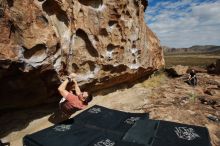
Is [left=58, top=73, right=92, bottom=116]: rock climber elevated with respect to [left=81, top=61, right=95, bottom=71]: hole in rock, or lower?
lower

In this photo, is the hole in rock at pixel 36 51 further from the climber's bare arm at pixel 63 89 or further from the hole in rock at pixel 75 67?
the hole in rock at pixel 75 67

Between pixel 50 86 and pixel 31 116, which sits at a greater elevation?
pixel 50 86

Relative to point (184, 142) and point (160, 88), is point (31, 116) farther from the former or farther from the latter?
point (160, 88)

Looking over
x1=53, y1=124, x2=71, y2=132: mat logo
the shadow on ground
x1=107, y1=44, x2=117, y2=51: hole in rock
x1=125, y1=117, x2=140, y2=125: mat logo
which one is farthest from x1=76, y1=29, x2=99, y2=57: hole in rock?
x1=53, y1=124, x2=71, y2=132: mat logo

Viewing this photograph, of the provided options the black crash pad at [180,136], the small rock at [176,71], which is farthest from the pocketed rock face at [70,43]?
the black crash pad at [180,136]

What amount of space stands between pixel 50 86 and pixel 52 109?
34.9 inches

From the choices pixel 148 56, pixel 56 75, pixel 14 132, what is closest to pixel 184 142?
pixel 56 75

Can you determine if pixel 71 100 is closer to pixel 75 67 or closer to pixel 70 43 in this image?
pixel 75 67

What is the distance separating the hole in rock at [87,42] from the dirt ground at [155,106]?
1623 mm

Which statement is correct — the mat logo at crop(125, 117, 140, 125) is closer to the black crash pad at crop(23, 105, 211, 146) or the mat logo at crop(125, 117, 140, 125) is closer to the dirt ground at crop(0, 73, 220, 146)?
the black crash pad at crop(23, 105, 211, 146)

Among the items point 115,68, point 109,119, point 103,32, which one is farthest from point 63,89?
point 115,68

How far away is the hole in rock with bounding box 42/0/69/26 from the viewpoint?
6.16 m

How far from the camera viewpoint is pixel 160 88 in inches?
397

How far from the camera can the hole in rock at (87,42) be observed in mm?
7203
